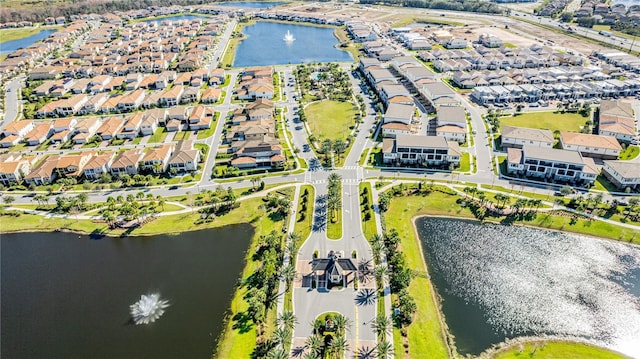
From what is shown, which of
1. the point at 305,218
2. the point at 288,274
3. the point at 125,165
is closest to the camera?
the point at 288,274

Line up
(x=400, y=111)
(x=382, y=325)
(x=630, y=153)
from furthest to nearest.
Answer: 1. (x=400, y=111)
2. (x=630, y=153)
3. (x=382, y=325)

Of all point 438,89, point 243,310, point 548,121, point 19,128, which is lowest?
point 243,310

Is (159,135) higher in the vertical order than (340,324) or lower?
higher

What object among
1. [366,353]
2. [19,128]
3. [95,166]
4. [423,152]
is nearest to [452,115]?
[423,152]

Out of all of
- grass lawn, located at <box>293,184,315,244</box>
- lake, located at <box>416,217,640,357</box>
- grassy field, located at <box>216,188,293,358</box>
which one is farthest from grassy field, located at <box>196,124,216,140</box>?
lake, located at <box>416,217,640,357</box>

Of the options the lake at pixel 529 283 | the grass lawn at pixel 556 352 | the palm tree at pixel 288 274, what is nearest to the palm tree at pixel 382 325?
the lake at pixel 529 283

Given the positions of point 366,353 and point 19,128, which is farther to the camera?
point 19,128

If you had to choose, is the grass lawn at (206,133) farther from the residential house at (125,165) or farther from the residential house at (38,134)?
the residential house at (38,134)

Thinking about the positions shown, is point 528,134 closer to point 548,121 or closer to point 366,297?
point 548,121
